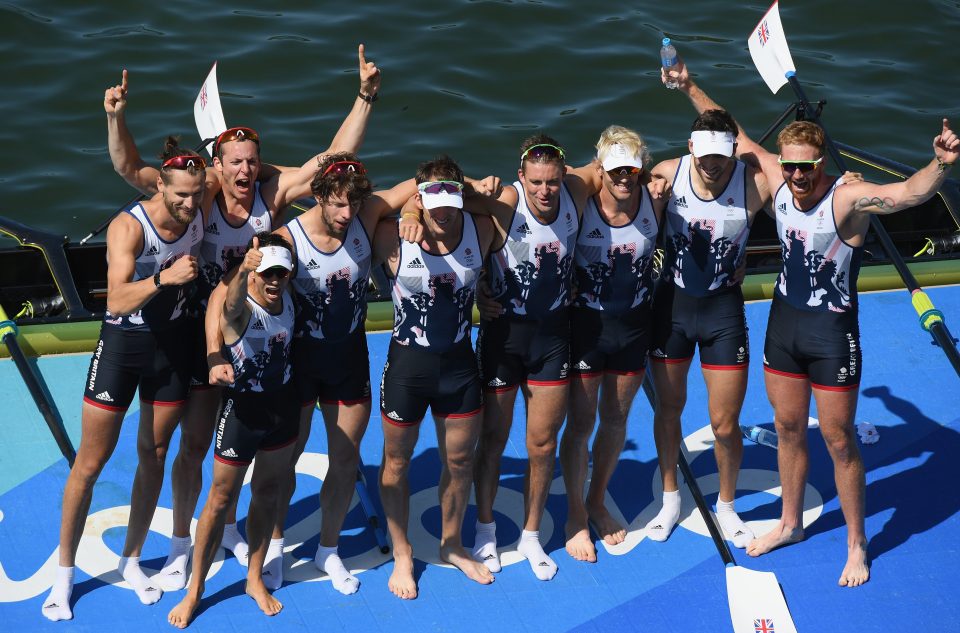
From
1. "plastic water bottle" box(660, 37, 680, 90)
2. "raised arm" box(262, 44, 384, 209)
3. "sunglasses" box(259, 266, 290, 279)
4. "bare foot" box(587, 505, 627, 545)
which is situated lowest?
"bare foot" box(587, 505, 627, 545)

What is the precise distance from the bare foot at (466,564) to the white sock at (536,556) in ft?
0.69

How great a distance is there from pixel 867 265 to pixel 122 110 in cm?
499

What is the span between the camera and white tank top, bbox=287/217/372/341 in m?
4.87

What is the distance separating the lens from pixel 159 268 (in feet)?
16.1

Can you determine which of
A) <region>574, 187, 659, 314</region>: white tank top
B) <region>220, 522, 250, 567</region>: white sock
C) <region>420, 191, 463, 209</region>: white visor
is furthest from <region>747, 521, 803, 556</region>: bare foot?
<region>220, 522, 250, 567</region>: white sock

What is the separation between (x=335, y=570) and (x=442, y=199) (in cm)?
188

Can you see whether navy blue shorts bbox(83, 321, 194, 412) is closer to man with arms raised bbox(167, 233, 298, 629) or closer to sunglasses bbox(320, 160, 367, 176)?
man with arms raised bbox(167, 233, 298, 629)

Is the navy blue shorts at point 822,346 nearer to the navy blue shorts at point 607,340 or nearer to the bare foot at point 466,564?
the navy blue shorts at point 607,340

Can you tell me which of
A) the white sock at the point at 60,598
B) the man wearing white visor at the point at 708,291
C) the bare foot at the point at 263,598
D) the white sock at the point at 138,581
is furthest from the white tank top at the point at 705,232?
the white sock at the point at 60,598

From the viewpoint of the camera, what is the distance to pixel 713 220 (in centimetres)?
529

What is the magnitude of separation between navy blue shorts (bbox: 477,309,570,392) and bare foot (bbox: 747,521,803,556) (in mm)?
1315

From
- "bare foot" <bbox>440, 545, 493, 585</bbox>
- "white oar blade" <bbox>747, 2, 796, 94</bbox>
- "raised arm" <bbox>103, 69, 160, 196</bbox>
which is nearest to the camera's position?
"raised arm" <bbox>103, 69, 160, 196</bbox>

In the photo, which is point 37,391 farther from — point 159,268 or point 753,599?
point 753,599

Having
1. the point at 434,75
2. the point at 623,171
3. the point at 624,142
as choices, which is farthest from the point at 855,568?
the point at 434,75
